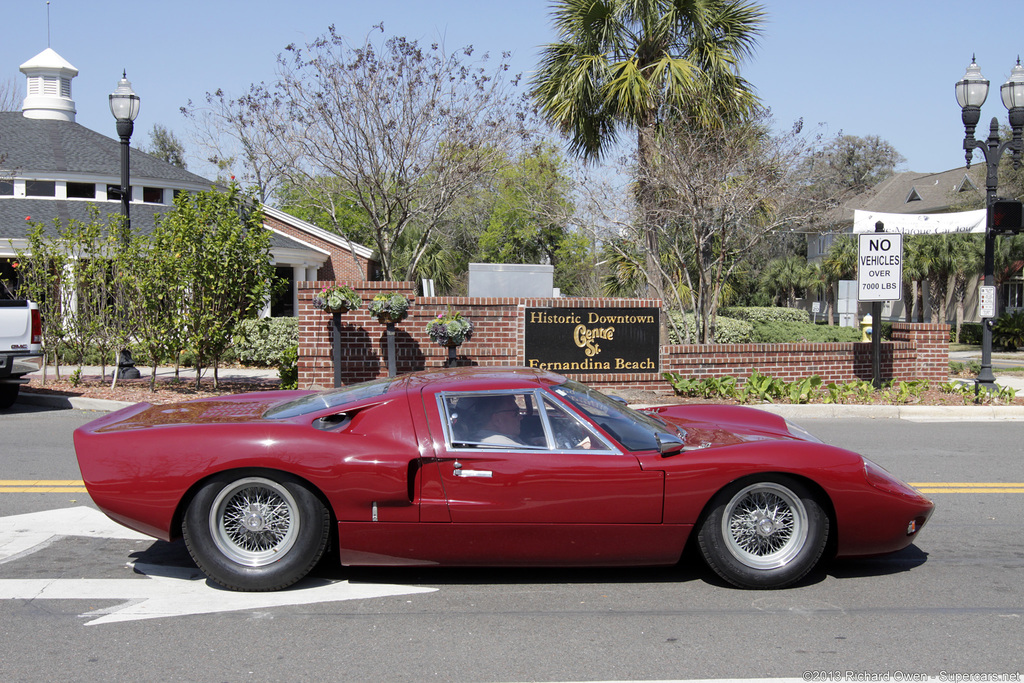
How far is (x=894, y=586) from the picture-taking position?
4668 millimetres

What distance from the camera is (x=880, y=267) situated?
13.0m

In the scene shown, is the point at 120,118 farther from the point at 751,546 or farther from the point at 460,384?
the point at 751,546

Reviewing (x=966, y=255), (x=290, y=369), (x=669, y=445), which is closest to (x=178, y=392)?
(x=290, y=369)

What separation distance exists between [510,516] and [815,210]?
534 inches

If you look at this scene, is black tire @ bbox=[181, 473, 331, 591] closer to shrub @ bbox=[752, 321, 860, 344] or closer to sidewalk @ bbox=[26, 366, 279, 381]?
sidewalk @ bbox=[26, 366, 279, 381]

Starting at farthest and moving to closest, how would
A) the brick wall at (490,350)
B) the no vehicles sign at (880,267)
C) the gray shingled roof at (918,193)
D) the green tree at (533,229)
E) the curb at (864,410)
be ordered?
the gray shingled roof at (918,193) < the green tree at (533,229) < the no vehicles sign at (880,267) < the brick wall at (490,350) < the curb at (864,410)

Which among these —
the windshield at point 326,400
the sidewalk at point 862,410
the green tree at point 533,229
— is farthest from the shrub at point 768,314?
the windshield at point 326,400

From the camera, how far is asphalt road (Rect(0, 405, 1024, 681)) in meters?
3.60

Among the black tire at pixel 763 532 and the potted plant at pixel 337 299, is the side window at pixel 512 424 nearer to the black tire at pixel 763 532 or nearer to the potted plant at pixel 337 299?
the black tire at pixel 763 532

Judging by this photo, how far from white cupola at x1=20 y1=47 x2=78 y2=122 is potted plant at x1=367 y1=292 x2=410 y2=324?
20841 mm

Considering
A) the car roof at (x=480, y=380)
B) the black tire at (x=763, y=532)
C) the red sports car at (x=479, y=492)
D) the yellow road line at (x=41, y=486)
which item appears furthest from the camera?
the yellow road line at (x=41, y=486)

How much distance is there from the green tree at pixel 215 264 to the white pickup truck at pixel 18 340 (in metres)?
1.86

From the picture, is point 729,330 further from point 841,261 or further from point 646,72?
point 841,261

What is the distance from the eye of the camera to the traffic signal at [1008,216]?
12273 millimetres
